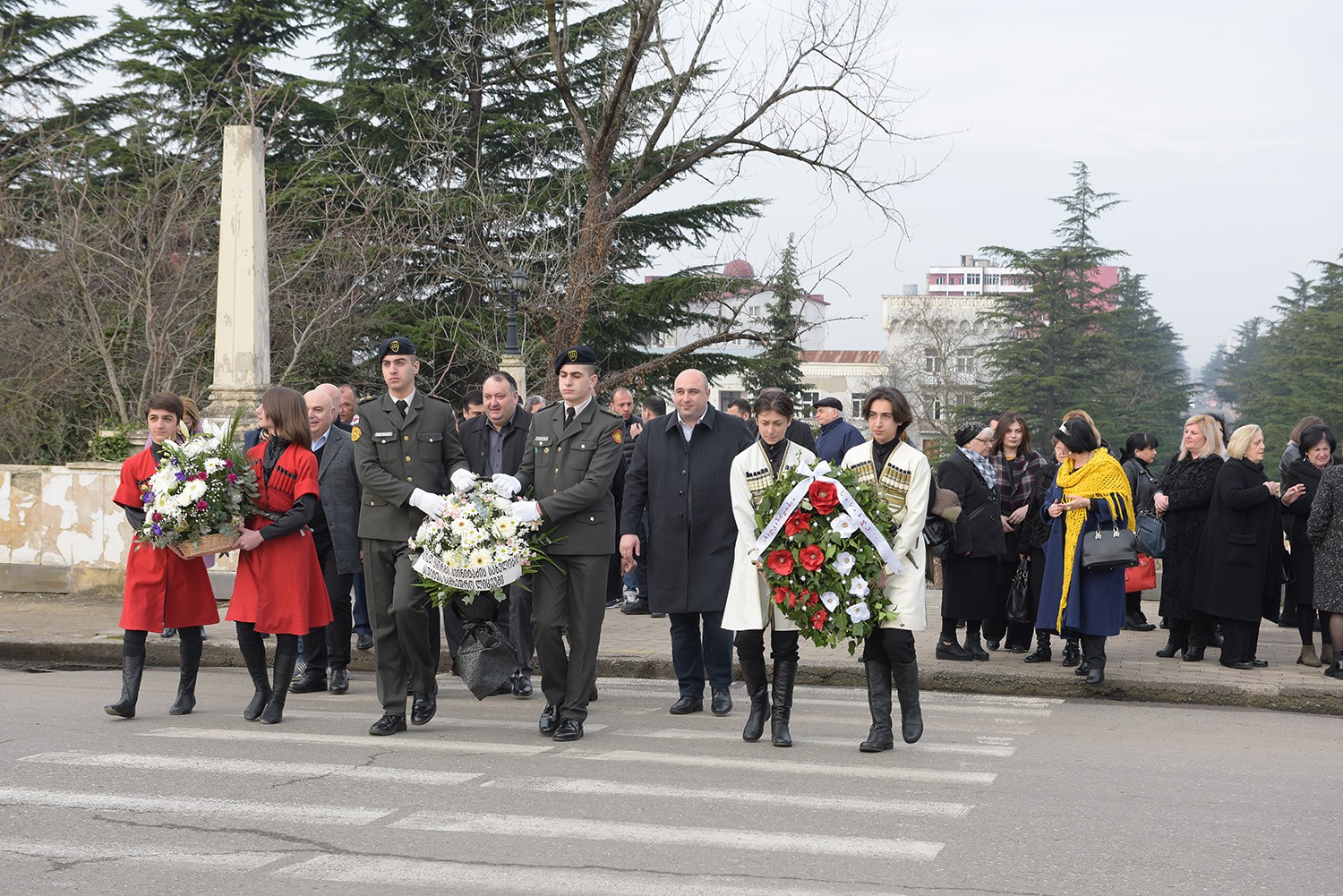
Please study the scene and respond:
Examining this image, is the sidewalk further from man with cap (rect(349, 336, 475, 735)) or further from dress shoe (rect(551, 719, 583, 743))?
man with cap (rect(349, 336, 475, 735))

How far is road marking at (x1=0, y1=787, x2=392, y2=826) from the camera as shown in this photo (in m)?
6.16

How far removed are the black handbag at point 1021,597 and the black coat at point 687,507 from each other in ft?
11.6

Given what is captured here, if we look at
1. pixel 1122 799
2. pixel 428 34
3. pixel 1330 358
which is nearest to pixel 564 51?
pixel 428 34

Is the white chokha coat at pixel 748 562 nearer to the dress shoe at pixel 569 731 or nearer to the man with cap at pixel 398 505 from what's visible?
the dress shoe at pixel 569 731

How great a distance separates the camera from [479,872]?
5.32m

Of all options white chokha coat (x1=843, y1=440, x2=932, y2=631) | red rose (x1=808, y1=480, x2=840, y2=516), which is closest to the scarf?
white chokha coat (x1=843, y1=440, x2=932, y2=631)

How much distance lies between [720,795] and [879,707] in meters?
1.52

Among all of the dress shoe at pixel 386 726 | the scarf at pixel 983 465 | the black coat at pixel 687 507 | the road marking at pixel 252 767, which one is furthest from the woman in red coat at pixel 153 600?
the scarf at pixel 983 465

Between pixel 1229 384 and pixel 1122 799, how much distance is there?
107 m

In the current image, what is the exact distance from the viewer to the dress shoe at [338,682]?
9.89 metres

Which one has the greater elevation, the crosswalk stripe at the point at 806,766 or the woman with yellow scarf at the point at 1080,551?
the woman with yellow scarf at the point at 1080,551

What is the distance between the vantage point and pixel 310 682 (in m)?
9.83

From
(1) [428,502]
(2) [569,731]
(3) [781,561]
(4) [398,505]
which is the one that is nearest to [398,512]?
(4) [398,505]

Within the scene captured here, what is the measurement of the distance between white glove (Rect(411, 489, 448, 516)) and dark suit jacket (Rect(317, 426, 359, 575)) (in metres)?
2.04
